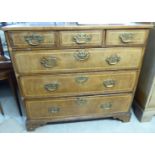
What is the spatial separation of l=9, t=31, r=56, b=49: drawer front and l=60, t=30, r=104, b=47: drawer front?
7cm

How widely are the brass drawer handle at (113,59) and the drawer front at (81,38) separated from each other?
14 centimetres

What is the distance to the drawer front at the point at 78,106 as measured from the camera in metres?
1.36

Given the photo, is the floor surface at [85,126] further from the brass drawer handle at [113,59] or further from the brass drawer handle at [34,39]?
the brass drawer handle at [34,39]

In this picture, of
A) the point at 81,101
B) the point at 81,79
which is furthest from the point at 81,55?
the point at 81,101

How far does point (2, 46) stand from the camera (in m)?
1.59

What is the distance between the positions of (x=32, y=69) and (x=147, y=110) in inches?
42.4

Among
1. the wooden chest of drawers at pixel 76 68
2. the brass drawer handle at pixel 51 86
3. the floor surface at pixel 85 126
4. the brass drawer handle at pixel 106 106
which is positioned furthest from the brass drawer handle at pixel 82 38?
the floor surface at pixel 85 126

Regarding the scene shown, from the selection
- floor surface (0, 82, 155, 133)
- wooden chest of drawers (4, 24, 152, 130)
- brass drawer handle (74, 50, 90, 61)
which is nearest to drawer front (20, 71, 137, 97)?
wooden chest of drawers (4, 24, 152, 130)

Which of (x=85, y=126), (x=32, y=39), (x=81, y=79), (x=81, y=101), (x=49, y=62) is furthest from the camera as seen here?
(x=85, y=126)

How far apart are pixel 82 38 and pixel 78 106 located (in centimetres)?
60

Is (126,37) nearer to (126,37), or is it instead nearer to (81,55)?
(126,37)

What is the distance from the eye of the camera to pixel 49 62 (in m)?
1.14
